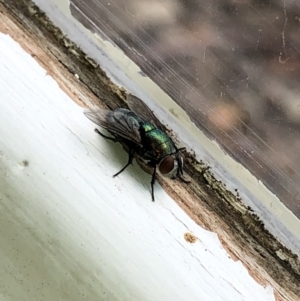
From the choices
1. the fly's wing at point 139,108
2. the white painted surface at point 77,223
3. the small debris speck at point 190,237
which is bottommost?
the white painted surface at point 77,223

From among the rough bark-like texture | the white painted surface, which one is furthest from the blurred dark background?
the white painted surface

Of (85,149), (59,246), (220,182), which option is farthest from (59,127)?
(220,182)

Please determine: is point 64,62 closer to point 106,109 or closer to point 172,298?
point 106,109

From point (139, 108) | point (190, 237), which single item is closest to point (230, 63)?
point (139, 108)

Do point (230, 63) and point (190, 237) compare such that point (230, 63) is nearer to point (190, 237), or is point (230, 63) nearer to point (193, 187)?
point (193, 187)

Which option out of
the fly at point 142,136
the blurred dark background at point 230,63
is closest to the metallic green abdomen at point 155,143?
the fly at point 142,136

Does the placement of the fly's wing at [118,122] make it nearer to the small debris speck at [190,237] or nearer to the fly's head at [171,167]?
the fly's head at [171,167]
